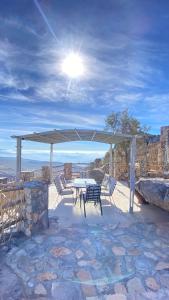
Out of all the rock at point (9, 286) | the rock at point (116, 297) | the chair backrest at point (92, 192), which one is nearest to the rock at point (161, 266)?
the rock at point (116, 297)

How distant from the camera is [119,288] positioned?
318cm

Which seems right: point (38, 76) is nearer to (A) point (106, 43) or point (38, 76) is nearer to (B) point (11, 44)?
(B) point (11, 44)

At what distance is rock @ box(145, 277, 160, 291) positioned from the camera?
3.19m

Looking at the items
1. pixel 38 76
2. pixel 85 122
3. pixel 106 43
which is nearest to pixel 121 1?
pixel 106 43

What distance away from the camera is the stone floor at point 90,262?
311 centimetres

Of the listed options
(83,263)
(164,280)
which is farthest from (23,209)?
(164,280)

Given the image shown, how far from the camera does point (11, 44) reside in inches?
230

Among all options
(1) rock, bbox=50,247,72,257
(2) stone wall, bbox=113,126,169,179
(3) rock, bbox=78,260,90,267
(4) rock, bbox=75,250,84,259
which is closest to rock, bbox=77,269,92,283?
(3) rock, bbox=78,260,90,267

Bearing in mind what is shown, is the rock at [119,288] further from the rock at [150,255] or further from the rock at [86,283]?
the rock at [150,255]

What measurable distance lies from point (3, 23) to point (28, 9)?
78 cm

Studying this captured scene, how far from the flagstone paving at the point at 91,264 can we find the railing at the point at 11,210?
0.36 metres

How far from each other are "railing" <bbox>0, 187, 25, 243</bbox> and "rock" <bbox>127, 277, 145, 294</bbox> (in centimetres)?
246

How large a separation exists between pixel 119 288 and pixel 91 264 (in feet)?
2.21

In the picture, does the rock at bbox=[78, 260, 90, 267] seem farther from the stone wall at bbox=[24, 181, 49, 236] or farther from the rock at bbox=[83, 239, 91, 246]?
the stone wall at bbox=[24, 181, 49, 236]
